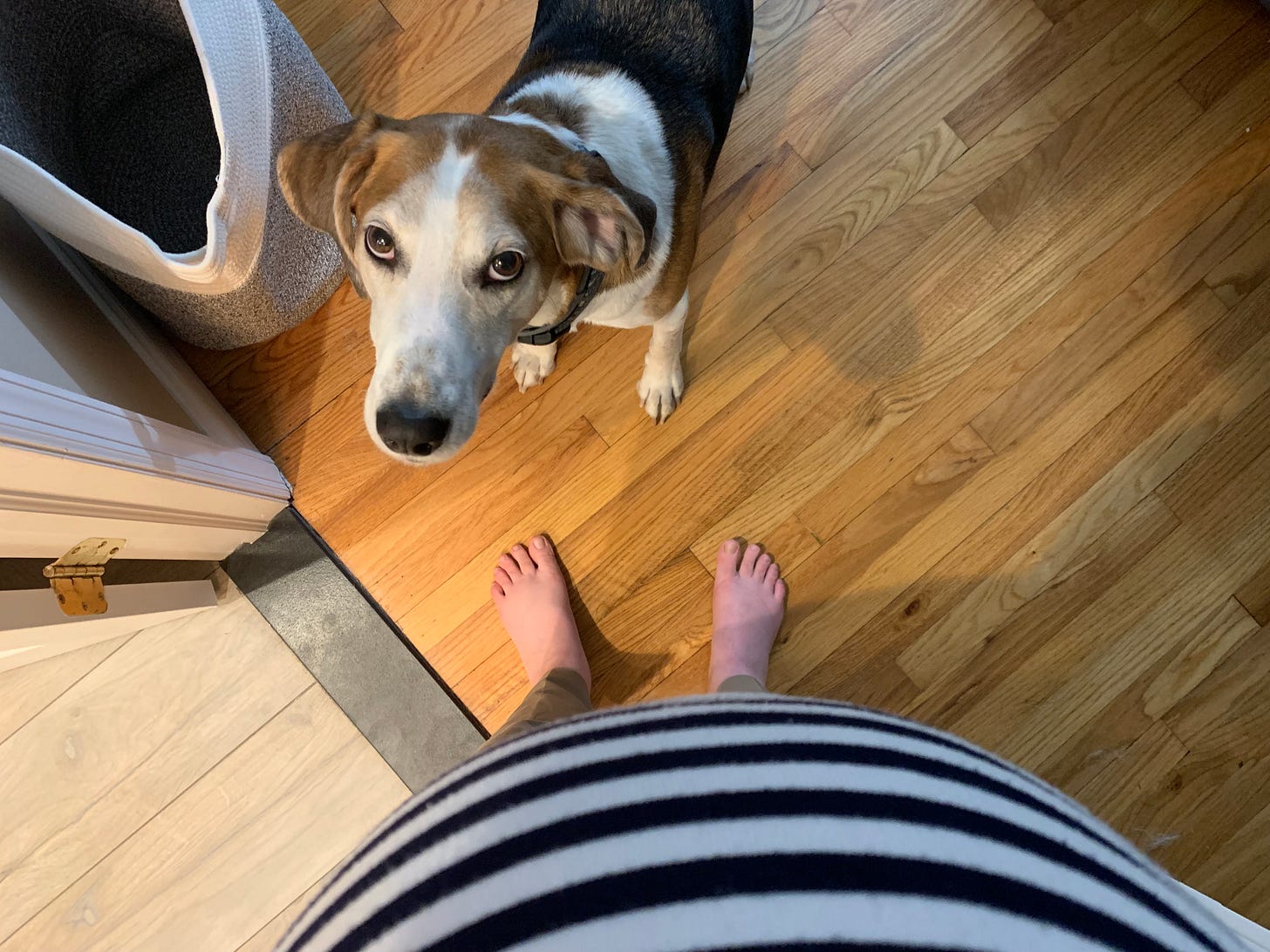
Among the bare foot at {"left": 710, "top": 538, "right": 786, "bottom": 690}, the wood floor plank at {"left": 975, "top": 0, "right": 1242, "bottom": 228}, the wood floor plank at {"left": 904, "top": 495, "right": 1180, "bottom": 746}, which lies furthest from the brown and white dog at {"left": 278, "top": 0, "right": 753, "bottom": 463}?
the wood floor plank at {"left": 904, "top": 495, "right": 1180, "bottom": 746}

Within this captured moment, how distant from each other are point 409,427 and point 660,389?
93 centimetres

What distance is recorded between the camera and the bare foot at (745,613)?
205cm

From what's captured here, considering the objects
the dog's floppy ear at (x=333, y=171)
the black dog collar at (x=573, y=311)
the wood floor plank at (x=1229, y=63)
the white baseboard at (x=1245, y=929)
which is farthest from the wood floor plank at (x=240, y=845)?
the wood floor plank at (x=1229, y=63)

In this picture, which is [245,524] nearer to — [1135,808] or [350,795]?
[350,795]

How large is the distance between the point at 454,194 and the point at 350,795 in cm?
153

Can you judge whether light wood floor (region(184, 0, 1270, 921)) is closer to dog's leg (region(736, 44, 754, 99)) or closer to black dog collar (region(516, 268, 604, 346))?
dog's leg (region(736, 44, 754, 99))

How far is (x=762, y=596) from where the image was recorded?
2.11 metres

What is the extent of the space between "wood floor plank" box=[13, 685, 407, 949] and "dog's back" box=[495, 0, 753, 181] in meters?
1.67

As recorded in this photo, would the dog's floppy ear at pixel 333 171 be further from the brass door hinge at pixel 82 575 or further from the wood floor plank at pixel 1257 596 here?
the wood floor plank at pixel 1257 596

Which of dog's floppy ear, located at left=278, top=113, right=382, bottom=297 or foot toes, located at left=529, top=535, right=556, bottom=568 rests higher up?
dog's floppy ear, located at left=278, top=113, right=382, bottom=297

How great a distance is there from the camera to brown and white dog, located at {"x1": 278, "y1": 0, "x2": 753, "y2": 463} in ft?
4.51

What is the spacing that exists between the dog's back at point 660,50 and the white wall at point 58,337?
107 centimetres

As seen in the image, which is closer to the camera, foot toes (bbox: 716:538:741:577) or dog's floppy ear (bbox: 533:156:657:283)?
dog's floppy ear (bbox: 533:156:657:283)

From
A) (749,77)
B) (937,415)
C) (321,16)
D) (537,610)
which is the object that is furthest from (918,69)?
(537,610)
